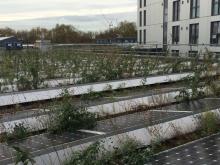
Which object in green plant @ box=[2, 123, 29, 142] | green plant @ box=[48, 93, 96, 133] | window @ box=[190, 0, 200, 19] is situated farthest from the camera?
window @ box=[190, 0, 200, 19]

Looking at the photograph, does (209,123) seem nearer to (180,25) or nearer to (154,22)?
(180,25)

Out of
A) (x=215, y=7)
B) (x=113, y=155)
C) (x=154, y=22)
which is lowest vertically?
(x=113, y=155)

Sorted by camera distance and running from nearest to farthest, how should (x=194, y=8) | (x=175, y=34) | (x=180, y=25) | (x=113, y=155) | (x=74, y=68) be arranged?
1. (x=113, y=155)
2. (x=74, y=68)
3. (x=194, y=8)
4. (x=180, y=25)
5. (x=175, y=34)

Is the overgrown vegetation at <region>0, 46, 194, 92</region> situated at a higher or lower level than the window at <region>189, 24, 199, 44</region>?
lower

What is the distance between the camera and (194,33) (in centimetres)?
3469

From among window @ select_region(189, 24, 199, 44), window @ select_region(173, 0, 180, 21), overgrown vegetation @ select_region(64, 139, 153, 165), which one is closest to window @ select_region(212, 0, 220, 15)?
window @ select_region(189, 24, 199, 44)

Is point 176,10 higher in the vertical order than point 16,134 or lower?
higher

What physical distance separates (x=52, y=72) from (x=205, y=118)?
7992 millimetres

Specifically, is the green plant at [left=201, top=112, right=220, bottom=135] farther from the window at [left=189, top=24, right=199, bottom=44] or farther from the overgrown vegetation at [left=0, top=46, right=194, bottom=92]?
the window at [left=189, top=24, right=199, bottom=44]

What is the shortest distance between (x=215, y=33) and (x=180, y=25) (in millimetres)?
6279

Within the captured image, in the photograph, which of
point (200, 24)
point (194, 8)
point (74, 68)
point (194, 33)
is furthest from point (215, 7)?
point (74, 68)

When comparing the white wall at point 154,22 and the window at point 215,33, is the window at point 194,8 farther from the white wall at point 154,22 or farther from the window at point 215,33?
the white wall at point 154,22

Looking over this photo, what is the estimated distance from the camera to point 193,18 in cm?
3456

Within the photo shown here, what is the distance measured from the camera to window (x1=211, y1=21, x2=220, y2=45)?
3068 centimetres
